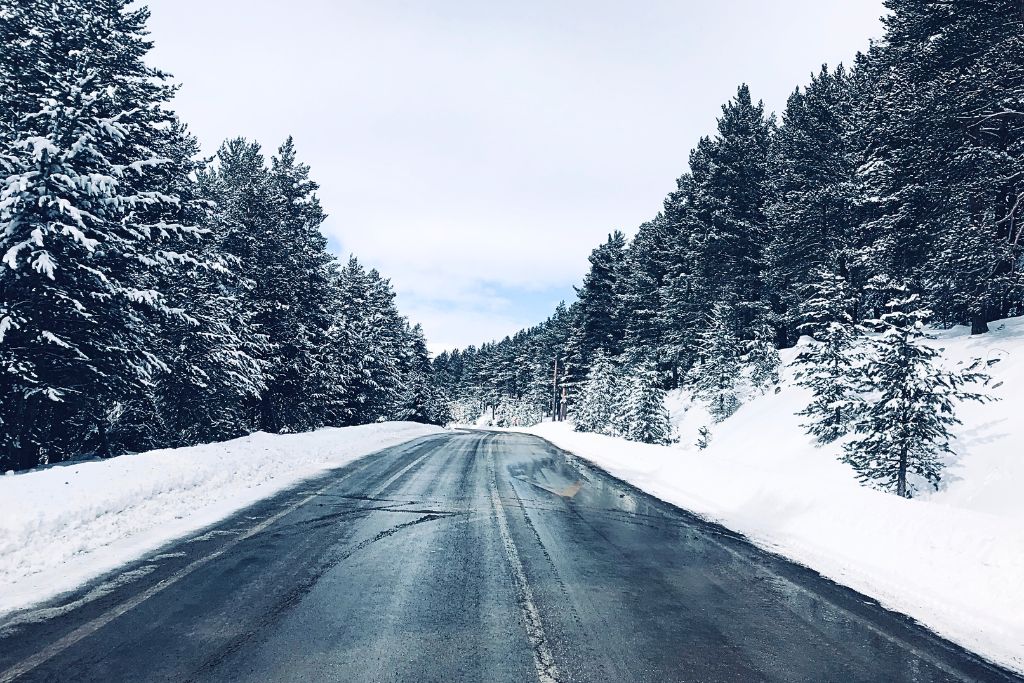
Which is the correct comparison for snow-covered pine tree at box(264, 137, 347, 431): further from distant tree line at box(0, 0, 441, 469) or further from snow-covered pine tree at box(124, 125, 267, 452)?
snow-covered pine tree at box(124, 125, 267, 452)

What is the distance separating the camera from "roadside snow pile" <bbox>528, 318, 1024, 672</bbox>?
18.3ft

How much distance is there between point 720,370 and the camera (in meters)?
30.2

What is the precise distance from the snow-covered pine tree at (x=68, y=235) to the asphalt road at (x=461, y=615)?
357 inches

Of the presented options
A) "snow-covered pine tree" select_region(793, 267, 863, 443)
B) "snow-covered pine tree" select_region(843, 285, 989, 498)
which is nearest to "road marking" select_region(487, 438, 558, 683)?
"snow-covered pine tree" select_region(843, 285, 989, 498)

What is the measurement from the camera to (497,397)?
123m

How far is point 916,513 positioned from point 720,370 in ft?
77.9

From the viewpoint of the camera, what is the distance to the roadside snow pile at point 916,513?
5.58 m

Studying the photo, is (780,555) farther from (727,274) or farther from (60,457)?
(727,274)

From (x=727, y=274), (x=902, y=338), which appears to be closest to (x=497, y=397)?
(x=727, y=274)

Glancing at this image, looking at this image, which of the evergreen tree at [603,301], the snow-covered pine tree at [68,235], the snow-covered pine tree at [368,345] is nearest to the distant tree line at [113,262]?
the snow-covered pine tree at [68,235]

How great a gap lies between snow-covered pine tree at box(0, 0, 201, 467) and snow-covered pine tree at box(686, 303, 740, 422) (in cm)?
2505

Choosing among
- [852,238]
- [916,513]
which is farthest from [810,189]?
[916,513]

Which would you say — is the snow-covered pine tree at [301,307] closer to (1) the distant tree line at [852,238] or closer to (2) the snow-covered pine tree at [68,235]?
(2) the snow-covered pine tree at [68,235]

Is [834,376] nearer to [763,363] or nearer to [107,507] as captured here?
[763,363]
